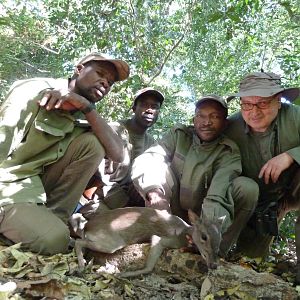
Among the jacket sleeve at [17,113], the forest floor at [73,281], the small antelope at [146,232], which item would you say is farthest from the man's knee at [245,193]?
the jacket sleeve at [17,113]

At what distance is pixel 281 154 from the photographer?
421 cm

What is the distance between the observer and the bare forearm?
4.25 metres

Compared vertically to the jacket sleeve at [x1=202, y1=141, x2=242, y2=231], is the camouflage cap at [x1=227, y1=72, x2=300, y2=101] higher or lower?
higher

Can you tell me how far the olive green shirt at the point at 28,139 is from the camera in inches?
159

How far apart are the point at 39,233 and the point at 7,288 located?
1.20m

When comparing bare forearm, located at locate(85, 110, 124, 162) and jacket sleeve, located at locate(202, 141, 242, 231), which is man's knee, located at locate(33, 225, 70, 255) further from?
jacket sleeve, located at locate(202, 141, 242, 231)

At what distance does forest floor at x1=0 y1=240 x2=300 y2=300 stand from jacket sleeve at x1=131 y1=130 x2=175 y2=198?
894mm

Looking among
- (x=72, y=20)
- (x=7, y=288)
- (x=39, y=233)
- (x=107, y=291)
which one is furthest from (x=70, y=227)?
(x=72, y=20)

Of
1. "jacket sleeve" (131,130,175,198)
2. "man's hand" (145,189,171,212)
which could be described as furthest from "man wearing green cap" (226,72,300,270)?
"man's hand" (145,189,171,212)

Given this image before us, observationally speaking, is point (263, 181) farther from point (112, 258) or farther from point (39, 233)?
point (39, 233)

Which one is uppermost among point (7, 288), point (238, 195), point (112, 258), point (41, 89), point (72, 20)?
point (72, 20)

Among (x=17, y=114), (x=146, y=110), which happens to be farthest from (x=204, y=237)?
(x=146, y=110)

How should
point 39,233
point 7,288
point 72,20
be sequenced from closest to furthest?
1. point 7,288
2. point 39,233
3. point 72,20

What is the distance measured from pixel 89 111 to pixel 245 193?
1.70m
